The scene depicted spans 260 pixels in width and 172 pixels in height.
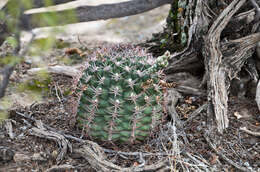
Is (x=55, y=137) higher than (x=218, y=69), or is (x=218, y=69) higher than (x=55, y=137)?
(x=218, y=69)

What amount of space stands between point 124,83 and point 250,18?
1475 millimetres

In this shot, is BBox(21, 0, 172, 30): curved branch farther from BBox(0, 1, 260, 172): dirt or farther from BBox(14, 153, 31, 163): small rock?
BBox(14, 153, 31, 163): small rock

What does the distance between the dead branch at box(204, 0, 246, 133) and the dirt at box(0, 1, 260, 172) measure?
18 centimetres

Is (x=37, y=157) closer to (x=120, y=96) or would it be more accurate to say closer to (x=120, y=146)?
(x=120, y=146)

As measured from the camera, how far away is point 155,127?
2.34 meters

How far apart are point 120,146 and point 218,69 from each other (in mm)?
1057

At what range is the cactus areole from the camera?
2.03m

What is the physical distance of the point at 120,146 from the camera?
229 cm

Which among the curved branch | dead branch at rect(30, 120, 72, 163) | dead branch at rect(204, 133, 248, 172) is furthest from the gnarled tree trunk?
dead branch at rect(30, 120, 72, 163)

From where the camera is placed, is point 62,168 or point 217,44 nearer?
point 62,168

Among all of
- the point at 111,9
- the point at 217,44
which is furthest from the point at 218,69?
the point at 111,9

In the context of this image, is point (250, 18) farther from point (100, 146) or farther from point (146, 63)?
point (100, 146)

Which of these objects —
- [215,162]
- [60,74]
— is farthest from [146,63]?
[60,74]

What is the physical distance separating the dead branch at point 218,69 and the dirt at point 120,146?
0.18 meters
